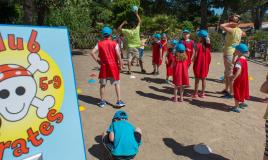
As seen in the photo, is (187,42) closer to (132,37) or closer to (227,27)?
(227,27)

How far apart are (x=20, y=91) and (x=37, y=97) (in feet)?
0.47

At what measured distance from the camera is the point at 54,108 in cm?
240

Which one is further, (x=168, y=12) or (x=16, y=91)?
(x=168, y=12)

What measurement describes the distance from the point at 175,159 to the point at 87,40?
1785cm

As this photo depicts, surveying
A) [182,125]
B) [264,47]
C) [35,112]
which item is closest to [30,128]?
[35,112]

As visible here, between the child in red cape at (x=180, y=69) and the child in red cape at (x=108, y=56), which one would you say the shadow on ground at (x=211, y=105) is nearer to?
the child in red cape at (x=180, y=69)

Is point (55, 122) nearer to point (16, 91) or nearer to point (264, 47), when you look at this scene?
point (16, 91)

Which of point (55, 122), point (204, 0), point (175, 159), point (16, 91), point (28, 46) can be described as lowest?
point (175, 159)

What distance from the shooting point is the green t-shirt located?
9484 mm

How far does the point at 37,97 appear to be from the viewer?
90.0 inches

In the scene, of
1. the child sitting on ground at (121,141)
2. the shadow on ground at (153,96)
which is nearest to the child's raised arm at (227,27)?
the shadow on ground at (153,96)

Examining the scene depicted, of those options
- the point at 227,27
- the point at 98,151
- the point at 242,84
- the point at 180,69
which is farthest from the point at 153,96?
the point at 98,151

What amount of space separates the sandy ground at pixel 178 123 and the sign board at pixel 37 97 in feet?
6.40

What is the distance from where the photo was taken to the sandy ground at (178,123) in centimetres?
465
